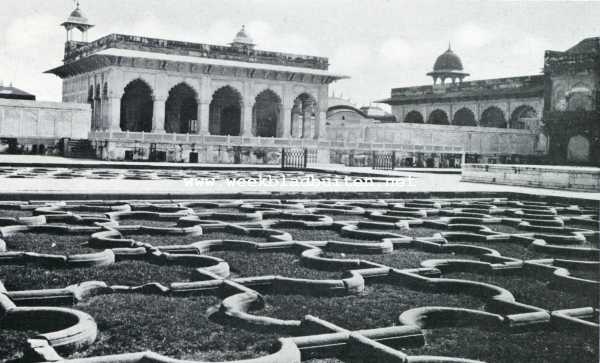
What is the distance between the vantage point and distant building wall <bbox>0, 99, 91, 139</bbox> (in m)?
22.5

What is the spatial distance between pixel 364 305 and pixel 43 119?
2222cm

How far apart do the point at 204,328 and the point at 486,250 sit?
2427 millimetres

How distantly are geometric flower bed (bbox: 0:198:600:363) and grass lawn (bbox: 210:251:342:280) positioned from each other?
1cm

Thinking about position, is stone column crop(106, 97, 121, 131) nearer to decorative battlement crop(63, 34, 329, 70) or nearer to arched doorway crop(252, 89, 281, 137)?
decorative battlement crop(63, 34, 329, 70)

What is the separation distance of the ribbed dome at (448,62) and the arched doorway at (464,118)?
15.3 ft

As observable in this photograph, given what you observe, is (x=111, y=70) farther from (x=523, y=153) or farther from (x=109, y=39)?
(x=523, y=153)

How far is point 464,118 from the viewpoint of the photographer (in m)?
39.3

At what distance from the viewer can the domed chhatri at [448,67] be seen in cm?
4259

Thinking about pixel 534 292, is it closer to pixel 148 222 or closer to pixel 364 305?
pixel 364 305

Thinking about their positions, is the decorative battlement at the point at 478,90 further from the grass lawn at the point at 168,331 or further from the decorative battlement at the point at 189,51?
the grass lawn at the point at 168,331

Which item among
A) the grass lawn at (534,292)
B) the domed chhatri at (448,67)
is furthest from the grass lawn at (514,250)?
the domed chhatri at (448,67)

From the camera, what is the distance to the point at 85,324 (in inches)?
90.5

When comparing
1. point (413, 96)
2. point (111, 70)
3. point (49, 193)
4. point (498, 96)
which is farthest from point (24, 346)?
point (413, 96)

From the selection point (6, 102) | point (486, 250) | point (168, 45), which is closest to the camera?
point (486, 250)
